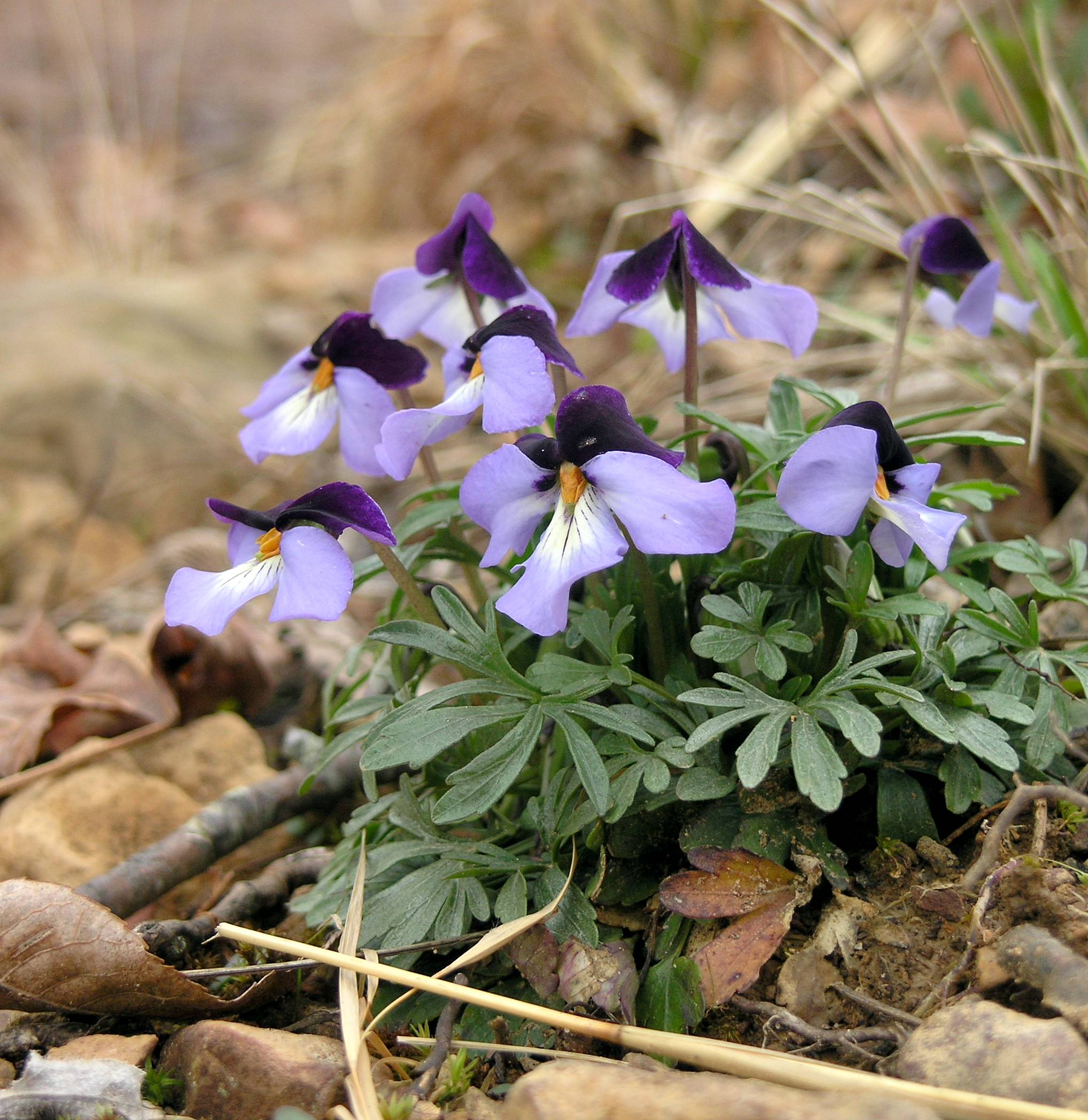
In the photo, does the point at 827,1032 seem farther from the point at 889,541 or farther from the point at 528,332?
the point at 528,332

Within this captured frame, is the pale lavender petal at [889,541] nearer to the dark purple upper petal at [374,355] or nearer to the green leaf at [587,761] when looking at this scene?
the green leaf at [587,761]

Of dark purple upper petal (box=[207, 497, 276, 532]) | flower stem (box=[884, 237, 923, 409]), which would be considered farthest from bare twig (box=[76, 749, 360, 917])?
flower stem (box=[884, 237, 923, 409])

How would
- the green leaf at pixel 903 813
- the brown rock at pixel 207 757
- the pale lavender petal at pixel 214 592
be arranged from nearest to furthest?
the pale lavender petal at pixel 214 592 → the green leaf at pixel 903 813 → the brown rock at pixel 207 757

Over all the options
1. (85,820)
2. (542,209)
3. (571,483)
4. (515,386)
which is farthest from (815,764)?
(542,209)

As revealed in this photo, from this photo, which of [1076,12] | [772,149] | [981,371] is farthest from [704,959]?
[1076,12]

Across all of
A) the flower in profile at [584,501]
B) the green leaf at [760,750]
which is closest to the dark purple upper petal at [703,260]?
the flower in profile at [584,501]

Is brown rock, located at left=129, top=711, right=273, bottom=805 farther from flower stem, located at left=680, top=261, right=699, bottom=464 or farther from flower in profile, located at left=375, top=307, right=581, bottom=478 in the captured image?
flower stem, located at left=680, top=261, right=699, bottom=464
